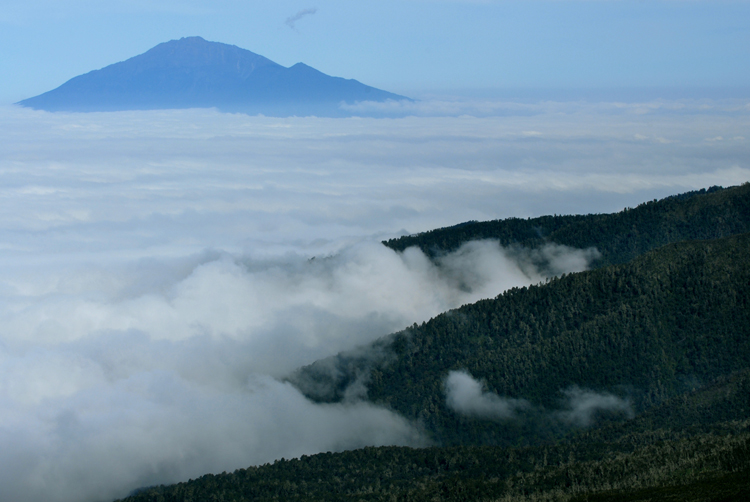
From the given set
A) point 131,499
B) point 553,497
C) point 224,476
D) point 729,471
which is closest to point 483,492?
point 553,497

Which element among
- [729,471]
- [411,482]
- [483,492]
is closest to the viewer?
[729,471]

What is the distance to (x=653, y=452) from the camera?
149875 mm

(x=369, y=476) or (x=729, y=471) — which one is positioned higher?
(x=729, y=471)

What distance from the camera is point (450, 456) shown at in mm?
182750

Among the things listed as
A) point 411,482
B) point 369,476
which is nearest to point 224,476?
point 369,476

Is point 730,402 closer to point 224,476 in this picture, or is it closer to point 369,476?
point 369,476

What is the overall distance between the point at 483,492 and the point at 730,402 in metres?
85.3

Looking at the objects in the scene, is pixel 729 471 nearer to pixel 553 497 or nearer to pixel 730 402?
pixel 553 497

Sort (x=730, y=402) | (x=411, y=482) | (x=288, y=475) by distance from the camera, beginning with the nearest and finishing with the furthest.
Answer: (x=411, y=482) < (x=288, y=475) < (x=730, y=402)

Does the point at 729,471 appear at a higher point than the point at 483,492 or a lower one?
higher

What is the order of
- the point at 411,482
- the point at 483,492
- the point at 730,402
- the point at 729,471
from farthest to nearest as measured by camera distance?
the point at 730,402 < the point at 411,482 < the point at 483,492 < the point at 729,471

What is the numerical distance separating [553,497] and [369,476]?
58.3 meters

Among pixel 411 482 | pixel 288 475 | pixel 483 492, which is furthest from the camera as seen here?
pixel 288 475

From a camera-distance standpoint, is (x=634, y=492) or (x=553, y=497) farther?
(x=553, y=497)
